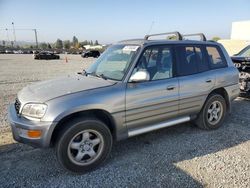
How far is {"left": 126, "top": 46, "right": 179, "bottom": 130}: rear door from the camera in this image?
3.78 m

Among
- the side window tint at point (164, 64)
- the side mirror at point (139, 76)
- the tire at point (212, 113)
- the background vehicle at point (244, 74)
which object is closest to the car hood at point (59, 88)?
the side mirror at point (139, 76)

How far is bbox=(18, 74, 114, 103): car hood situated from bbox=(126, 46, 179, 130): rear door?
1.61 feet

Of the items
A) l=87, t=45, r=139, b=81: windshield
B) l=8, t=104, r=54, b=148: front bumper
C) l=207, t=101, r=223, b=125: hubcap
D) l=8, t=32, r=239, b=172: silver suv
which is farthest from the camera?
l=207, t=101, r=223, b=125: hubcap

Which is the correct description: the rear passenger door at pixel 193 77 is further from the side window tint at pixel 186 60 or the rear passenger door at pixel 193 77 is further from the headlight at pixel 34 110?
the headlight at pixel 34 110

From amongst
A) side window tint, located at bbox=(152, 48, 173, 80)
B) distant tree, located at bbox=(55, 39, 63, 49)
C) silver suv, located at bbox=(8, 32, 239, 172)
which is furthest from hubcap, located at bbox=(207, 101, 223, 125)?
distant tree, located at bbox=(55, 39, 63, 49)

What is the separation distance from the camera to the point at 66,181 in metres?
3.29

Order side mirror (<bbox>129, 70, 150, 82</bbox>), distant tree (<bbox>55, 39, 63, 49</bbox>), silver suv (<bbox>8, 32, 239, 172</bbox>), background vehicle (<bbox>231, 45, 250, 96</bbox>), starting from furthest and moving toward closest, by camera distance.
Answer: distant tree (<bbox>55, 39, 63, 49</bbox>) → background vehicle (<bbox>231, 45, 250, 96</bbox>) → side mirror (<bbox>129, 70, 150, 82</bbox>) → silver suv (<bbox>8, 32, 239, 172</bbox>)

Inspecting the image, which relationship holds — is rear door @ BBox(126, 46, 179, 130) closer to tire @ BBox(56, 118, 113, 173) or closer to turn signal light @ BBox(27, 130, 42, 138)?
tire @ BBox(56, 118, 113, 173)

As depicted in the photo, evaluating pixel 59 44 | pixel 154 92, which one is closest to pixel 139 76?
pixel 154 92

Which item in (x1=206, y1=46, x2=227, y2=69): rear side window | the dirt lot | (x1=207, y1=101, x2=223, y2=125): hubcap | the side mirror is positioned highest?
(x1=206, y1=46, x2=227, y2=69): rear side window

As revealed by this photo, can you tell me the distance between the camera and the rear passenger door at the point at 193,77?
14.5 feet

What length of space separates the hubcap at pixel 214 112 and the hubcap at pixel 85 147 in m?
2.62

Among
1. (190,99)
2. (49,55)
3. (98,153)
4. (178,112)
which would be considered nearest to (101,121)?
(98,153)

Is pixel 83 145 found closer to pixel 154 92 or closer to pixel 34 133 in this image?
pixel 34 133
